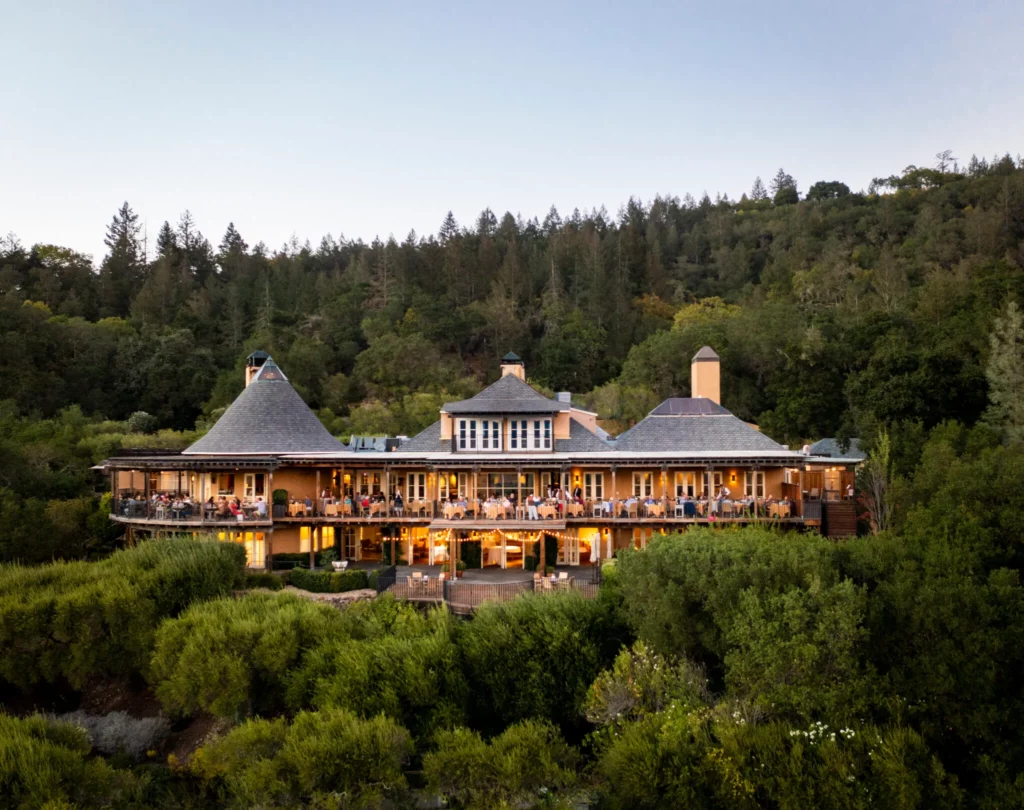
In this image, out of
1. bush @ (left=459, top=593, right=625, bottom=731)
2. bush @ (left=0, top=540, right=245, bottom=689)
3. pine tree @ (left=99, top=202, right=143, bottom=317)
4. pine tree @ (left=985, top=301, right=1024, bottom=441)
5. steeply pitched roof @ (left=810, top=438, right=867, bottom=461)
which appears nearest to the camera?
bush @ (left=459, top=593, right=625, bottom=731)

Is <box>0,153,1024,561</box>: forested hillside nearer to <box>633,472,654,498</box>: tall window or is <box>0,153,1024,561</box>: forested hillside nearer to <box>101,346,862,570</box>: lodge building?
<box>101,346,862,570</box>: lodge building

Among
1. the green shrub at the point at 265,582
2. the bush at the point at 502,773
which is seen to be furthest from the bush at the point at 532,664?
the green shrub at the point at 265,582

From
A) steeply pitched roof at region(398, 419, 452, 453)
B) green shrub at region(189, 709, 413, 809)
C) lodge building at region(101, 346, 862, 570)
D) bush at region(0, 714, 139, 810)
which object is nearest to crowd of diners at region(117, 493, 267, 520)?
lodge building at region(101, 346, 862, 570)

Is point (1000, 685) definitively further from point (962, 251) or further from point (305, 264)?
point (305, 264)

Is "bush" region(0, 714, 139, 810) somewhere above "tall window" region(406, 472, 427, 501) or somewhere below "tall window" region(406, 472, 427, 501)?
below

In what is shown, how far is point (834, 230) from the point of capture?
2928 inches

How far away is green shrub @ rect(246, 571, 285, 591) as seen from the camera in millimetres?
27062

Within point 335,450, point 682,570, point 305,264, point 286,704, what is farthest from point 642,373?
point 305,264

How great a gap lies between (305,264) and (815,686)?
79.4m

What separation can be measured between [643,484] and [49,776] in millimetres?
22656

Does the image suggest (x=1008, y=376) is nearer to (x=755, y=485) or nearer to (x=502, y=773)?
(x=755, y=485)

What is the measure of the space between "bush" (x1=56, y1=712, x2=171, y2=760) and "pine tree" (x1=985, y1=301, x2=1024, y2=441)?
1220 inches

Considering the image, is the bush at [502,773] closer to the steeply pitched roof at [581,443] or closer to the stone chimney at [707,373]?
the steeply pitched roof at [581,443]

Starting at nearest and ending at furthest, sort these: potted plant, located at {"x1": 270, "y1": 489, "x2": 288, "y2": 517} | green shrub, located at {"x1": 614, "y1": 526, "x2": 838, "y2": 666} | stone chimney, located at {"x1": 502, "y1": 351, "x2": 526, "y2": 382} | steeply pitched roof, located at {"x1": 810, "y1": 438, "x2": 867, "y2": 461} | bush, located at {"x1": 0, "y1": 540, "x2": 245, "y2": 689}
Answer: green shrub, located at {"x1": 614, "y1": 526, "x2": 838, "y2": 666} → bush, located at {"x1": 0, "y1": 540, "x2": 245, "y2": 689} → potted plant, located at {"x1": 270, "y1": 489, "x2": 288, "y2": 517} → stone chimney, located at {"x1": 502, "y1": 351, "x2": 526, "y2": 382} → steeply pitched roof, located at {"x1": 810, "y1": 438, "x2": 867, "y2": 461}
